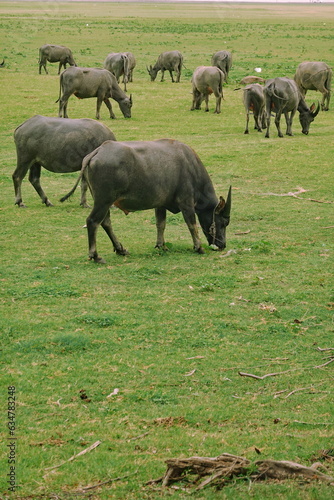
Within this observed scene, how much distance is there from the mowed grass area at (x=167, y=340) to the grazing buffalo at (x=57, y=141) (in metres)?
0.97

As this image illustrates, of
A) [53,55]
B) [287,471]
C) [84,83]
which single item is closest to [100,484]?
[287,471]

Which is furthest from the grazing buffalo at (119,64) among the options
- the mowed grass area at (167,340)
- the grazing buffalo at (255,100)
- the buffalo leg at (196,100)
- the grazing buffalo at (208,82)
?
the mowed grass area at (167,340)

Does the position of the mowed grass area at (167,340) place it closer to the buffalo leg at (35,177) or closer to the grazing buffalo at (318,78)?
the buffalo leg at (35,177)

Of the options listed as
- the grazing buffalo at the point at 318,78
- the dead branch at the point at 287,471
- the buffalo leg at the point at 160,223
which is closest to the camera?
the dead branch at the point at 287,471

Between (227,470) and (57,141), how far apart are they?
9604mm

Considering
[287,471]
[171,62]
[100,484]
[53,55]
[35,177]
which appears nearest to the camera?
[287,471]

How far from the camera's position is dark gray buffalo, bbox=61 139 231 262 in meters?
10.2

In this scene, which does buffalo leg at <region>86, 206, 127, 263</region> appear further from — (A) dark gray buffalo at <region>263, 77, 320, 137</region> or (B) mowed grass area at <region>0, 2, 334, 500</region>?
(A) dark gray buffalo at <region>263, 77, 320, 137</region>

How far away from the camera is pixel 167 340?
25.3 ft

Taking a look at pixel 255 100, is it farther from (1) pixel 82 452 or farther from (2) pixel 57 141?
(1) pixel 82 452

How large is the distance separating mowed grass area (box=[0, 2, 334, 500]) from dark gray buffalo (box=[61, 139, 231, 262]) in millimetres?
483

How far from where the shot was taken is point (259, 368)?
6965mm

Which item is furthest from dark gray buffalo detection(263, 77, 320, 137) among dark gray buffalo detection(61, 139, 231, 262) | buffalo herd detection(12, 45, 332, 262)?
dark gray buffalo detection(61, 139, 231, 262)

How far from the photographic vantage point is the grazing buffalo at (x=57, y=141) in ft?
43.8
